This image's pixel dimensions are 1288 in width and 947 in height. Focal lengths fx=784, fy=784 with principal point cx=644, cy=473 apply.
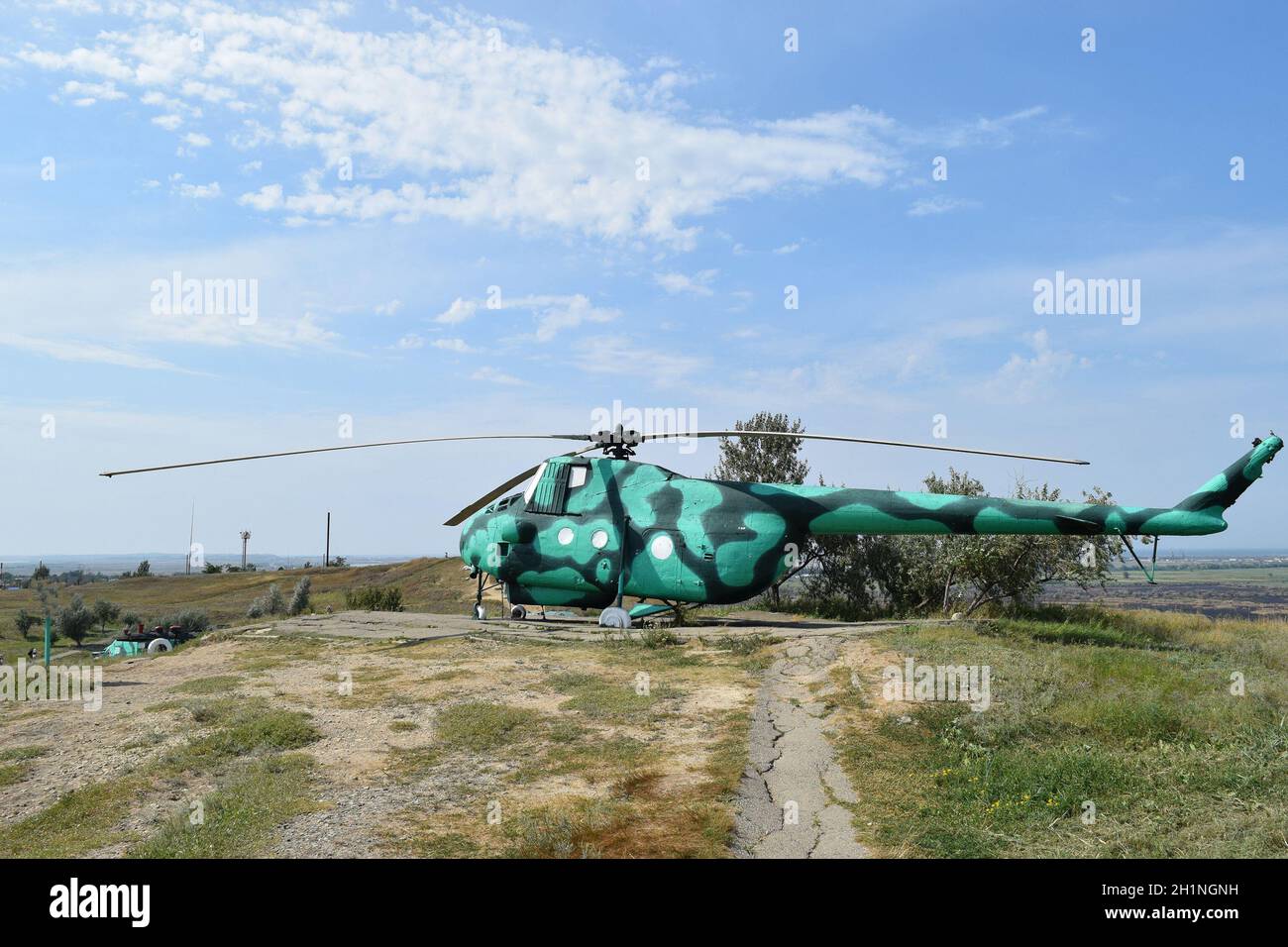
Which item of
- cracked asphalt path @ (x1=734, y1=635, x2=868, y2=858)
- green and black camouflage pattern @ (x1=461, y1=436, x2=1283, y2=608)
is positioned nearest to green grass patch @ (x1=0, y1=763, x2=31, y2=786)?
cracked asphalt path @ (x1=734, y1=635, x2=868, y2=858)

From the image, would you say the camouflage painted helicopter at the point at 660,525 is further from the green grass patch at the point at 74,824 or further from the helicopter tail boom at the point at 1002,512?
the green grass patch at the point at 74,824

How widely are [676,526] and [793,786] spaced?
36.7 feet

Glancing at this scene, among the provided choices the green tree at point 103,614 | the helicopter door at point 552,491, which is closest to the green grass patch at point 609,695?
the helicopter door at point 552,491

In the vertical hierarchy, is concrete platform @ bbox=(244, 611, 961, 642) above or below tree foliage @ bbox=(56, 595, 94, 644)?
above

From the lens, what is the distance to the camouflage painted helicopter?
18562 millimetres

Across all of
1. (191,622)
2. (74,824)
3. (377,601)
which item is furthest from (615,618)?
(191,622)

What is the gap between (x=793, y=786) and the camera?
948 cm

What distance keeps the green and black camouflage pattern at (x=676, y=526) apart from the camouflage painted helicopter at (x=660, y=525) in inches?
1.1

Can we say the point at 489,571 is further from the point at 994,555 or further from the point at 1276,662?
the point at 1276,662

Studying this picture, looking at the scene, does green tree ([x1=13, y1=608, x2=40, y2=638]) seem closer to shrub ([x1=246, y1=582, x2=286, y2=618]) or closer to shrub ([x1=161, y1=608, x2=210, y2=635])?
shrub ([x1=161, y1=608, x2=210, y2=635])

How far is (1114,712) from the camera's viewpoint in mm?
10961

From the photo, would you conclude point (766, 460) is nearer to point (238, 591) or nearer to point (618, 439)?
point (618, 439)

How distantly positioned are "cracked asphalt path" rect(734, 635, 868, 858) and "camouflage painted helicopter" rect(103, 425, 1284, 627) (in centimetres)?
571
